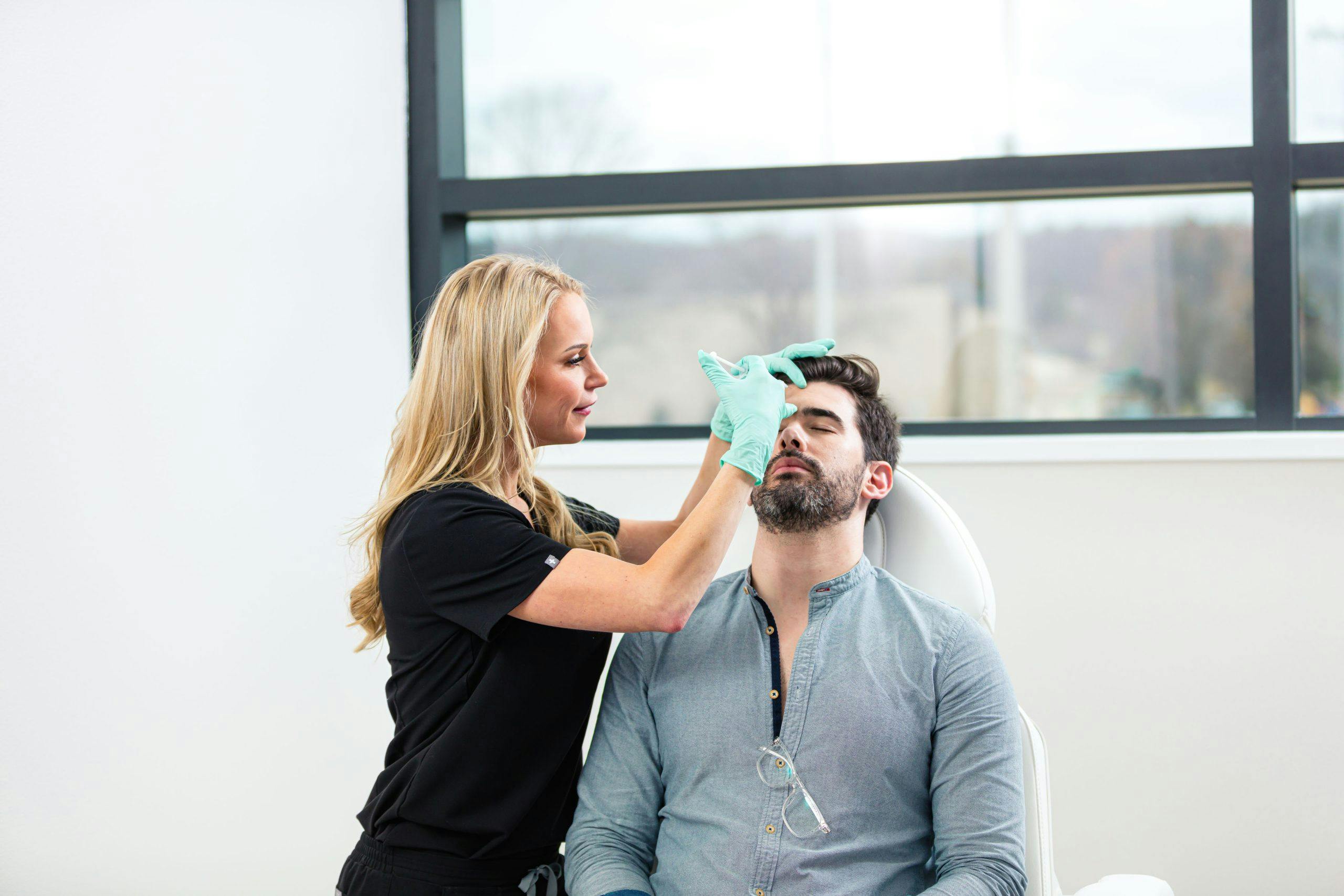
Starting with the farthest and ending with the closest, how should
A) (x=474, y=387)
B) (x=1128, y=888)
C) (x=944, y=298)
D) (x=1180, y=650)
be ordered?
(x=944, y=298), (x=1180, y=650), (x=474, y=387), (x=1128, y=888)

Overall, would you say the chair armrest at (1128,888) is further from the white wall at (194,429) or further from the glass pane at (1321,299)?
the glass pane at (1321,299)

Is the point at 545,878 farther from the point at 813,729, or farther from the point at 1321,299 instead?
the point at 1321,299

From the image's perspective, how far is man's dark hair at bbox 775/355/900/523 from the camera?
141 centimetres

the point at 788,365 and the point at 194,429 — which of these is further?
the point at 194,429

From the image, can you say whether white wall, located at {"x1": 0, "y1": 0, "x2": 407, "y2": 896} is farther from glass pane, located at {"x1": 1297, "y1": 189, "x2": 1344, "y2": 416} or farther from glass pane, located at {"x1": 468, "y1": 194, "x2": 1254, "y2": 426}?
glass pane, located at {"x1": 1297, "y1": 189, "x2": 1344, "y2": 416}

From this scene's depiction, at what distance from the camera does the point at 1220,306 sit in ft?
6.95

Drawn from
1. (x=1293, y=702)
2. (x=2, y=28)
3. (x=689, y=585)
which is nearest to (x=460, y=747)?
(x=689, y=585)

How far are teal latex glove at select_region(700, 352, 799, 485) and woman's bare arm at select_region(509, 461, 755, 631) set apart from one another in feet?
0.19

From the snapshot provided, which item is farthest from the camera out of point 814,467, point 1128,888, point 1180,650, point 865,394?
point 1180,650

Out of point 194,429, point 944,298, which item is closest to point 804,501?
point 944,298

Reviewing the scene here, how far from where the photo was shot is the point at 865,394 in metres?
1.45

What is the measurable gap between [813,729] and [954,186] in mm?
1279

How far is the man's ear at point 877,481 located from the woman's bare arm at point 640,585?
0.30 meters

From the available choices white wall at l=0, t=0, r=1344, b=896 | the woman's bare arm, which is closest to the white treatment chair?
the woman's bare arm
